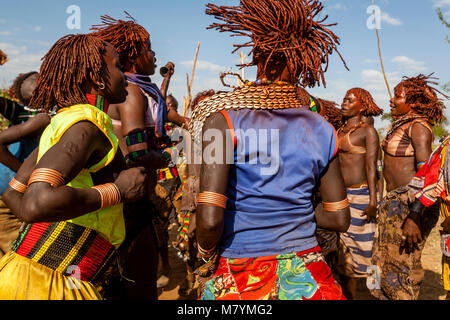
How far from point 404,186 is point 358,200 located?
0.72 m

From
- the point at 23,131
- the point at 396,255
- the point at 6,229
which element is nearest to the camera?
the point at 23,131

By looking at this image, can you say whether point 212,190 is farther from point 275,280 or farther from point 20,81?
point 20,81

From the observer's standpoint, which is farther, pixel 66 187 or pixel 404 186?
pixel 404 186

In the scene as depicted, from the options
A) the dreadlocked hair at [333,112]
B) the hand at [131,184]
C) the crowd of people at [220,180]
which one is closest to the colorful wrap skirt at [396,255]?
the dreadlocked hair at [333,112]

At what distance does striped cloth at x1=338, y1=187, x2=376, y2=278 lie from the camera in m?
4.75

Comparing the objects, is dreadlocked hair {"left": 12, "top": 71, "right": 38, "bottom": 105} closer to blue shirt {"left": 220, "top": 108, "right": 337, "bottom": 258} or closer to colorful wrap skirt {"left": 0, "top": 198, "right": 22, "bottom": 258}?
colorful wrap skirt {"left": 0, "top": 198, "right": 22, "bottom": 258}

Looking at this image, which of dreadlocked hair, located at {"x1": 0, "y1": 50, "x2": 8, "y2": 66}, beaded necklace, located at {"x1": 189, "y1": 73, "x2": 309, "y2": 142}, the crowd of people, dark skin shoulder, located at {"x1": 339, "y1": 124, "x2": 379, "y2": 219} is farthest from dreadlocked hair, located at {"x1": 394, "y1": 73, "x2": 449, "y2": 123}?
dreadlocked hair, located at {"x1": 0, "y1": 50, "x2": 8, "y2": 66}

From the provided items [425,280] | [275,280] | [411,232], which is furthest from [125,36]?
[425,280]

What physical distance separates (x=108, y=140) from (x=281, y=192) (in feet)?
2.80

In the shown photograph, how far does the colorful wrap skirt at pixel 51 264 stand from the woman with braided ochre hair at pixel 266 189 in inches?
22.5

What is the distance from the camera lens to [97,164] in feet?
5.56

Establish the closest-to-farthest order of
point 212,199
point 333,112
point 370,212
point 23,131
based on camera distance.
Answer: point 212,199, point 23,131, point 370,212, point 333,112

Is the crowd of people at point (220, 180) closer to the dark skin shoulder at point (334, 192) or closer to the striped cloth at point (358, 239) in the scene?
the dark skin shoulder at point (334, 192)

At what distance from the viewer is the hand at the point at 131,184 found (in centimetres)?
173
